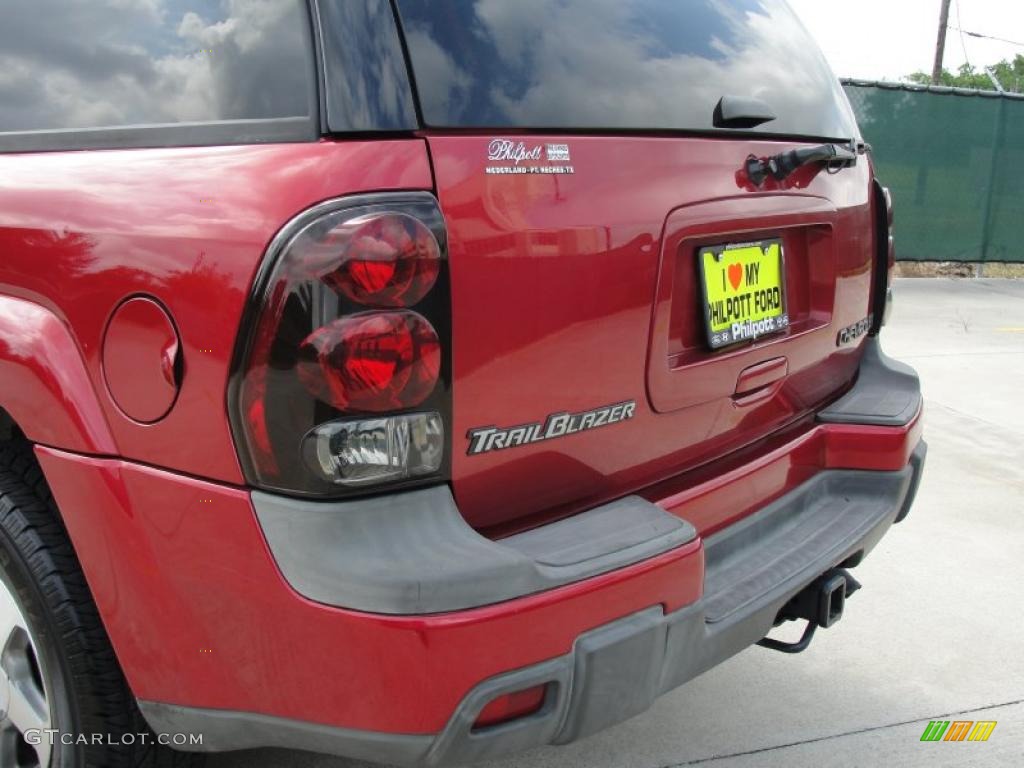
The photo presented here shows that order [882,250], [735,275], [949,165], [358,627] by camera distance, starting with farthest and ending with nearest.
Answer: [949,165]
[882,250]
[735,275]
[358,627]

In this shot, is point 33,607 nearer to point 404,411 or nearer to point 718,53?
point 404,411

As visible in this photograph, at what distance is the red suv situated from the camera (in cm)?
143

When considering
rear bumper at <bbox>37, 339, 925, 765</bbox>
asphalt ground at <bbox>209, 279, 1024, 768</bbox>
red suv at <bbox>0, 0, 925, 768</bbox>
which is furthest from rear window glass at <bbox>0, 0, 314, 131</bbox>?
asphalt ground at <bbox>209, 279, 1024, 768</bbox>

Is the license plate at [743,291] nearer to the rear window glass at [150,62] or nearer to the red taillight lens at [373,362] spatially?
the red taillight lens at [373,362]

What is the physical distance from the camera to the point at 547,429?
1.69 metres

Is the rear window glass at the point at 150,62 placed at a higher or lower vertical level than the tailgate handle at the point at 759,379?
higher

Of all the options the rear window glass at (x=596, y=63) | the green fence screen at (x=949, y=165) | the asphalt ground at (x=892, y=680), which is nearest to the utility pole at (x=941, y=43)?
the green fence screen at (x=949, y=165)

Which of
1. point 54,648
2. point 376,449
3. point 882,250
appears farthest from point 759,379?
point 54,648

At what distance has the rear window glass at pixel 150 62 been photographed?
1.53 meters

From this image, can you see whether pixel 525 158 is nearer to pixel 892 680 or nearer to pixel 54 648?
pixel 54 648

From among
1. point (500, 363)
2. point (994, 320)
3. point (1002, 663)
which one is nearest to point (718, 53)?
point (500, 363)

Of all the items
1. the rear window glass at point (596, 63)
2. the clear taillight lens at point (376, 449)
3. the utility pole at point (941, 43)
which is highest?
the utility pole at point (941, 43)

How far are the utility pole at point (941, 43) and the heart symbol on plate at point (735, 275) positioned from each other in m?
25.0

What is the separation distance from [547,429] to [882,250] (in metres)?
1.50
